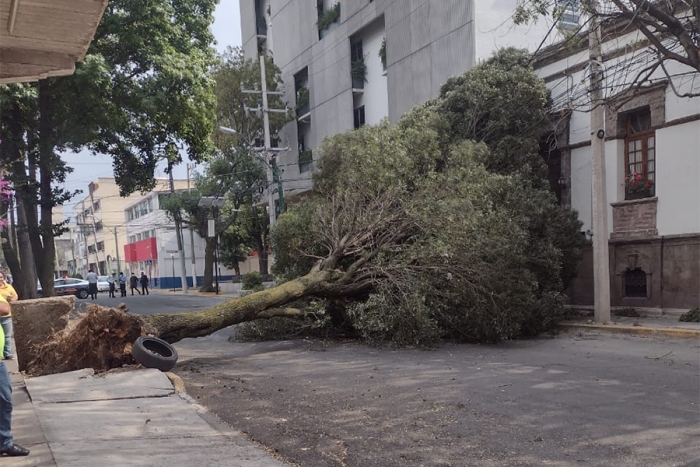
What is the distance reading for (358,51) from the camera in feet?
90.6

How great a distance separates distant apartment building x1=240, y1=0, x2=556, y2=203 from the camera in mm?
19984

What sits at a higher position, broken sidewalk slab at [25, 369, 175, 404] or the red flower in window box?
the red flower in window box

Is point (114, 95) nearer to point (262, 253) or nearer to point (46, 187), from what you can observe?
point (46, 187)

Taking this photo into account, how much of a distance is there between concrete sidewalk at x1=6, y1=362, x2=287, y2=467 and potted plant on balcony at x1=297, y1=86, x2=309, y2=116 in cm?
2586

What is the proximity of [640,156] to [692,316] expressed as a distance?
4.42 metres

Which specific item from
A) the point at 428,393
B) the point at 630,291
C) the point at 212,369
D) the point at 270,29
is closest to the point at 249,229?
the point at 270,29

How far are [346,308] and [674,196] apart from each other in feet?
28.1

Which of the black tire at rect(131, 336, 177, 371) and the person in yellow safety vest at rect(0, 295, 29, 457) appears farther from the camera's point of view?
the black tire at rect(131, 336, 177, 371)

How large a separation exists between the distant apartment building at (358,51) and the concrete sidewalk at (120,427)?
10974 mm

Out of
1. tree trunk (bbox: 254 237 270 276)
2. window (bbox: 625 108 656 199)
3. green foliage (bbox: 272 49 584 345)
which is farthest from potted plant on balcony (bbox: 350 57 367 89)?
tree trunk (bbox: 254 237 270 276)

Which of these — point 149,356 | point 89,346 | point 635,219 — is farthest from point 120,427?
point 635,219

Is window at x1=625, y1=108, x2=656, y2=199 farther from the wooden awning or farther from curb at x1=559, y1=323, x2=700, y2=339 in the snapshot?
the wooden awning

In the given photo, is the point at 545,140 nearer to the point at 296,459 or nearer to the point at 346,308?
the point at 346,308

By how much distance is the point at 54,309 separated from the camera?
28.7 ft
